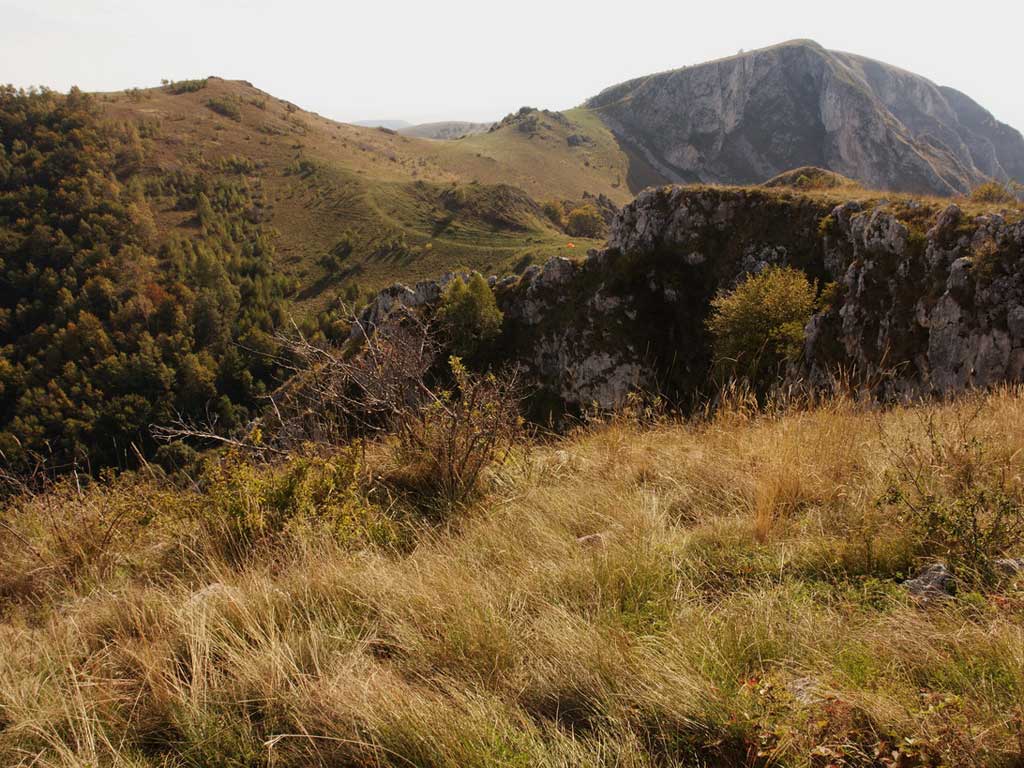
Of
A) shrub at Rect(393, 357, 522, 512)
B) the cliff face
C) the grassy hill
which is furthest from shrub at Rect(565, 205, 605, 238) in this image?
shrub at Rect(393, 357, 522, 512)

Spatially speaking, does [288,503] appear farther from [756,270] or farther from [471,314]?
[471,314]

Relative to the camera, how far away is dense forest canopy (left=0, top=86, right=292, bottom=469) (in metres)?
70.1

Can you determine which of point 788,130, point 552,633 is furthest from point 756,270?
point 788,130

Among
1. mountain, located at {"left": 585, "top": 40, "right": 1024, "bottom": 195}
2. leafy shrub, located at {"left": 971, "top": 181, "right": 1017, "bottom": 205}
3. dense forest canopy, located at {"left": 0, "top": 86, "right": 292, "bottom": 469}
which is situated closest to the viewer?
leafy shrub, located at {"left": 971, "top": 181, "right": 1017, "bottom": 205}

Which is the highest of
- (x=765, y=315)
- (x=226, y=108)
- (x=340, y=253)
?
(x=226, y=108)

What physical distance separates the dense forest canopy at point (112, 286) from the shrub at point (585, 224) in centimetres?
6470

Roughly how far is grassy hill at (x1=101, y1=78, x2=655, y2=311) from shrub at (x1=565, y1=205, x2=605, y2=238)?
6034 mm

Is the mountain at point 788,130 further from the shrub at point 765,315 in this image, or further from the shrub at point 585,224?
the shrub at point 765,315

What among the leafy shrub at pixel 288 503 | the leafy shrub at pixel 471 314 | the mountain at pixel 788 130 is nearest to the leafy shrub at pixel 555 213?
the leafy shrub at pixel 471 314

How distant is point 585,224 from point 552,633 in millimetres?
125523

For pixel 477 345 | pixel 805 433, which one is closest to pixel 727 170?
pixel 477 345

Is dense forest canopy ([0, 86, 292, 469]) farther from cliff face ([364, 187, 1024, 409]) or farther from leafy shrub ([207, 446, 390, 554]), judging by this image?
leafy shrub ([207, 446, 390, 554])

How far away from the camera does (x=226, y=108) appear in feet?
483

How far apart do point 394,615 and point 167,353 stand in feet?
310
